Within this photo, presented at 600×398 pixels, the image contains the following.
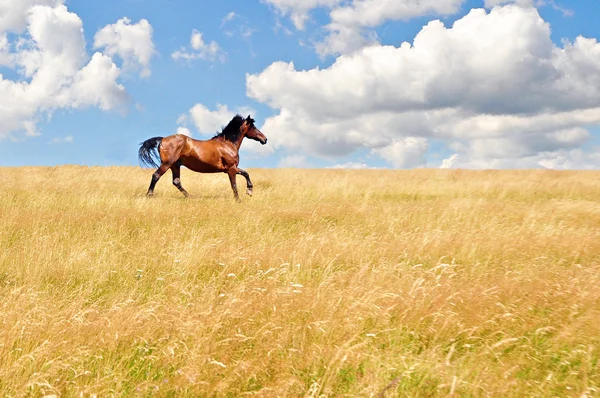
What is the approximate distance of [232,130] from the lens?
1377cm

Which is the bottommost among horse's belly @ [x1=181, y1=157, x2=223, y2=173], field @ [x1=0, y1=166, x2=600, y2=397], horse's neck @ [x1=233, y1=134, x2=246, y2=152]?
field @ [x1=0, y1=166, x2=600, y2=397]

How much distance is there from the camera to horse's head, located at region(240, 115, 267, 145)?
13.8 m

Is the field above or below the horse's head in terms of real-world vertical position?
below

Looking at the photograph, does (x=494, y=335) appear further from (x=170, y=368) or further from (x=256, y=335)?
(x=170, y=368)

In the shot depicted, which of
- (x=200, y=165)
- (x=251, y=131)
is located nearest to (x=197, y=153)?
(x=200, y=165)

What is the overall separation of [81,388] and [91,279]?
239 cm

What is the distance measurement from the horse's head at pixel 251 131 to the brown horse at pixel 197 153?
0.10 m

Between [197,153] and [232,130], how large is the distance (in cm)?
149

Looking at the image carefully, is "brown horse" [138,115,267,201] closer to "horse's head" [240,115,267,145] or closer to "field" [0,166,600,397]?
"horse's head" [240,115,267,145]

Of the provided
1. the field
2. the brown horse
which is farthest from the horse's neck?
the field

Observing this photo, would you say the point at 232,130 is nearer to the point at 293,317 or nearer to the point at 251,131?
the point at 251,131

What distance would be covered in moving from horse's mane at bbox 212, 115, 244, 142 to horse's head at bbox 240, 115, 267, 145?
169 millimetres

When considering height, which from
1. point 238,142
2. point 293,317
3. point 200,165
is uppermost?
point 238,142

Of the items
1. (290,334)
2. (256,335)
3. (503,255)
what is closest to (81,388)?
(256,335)
